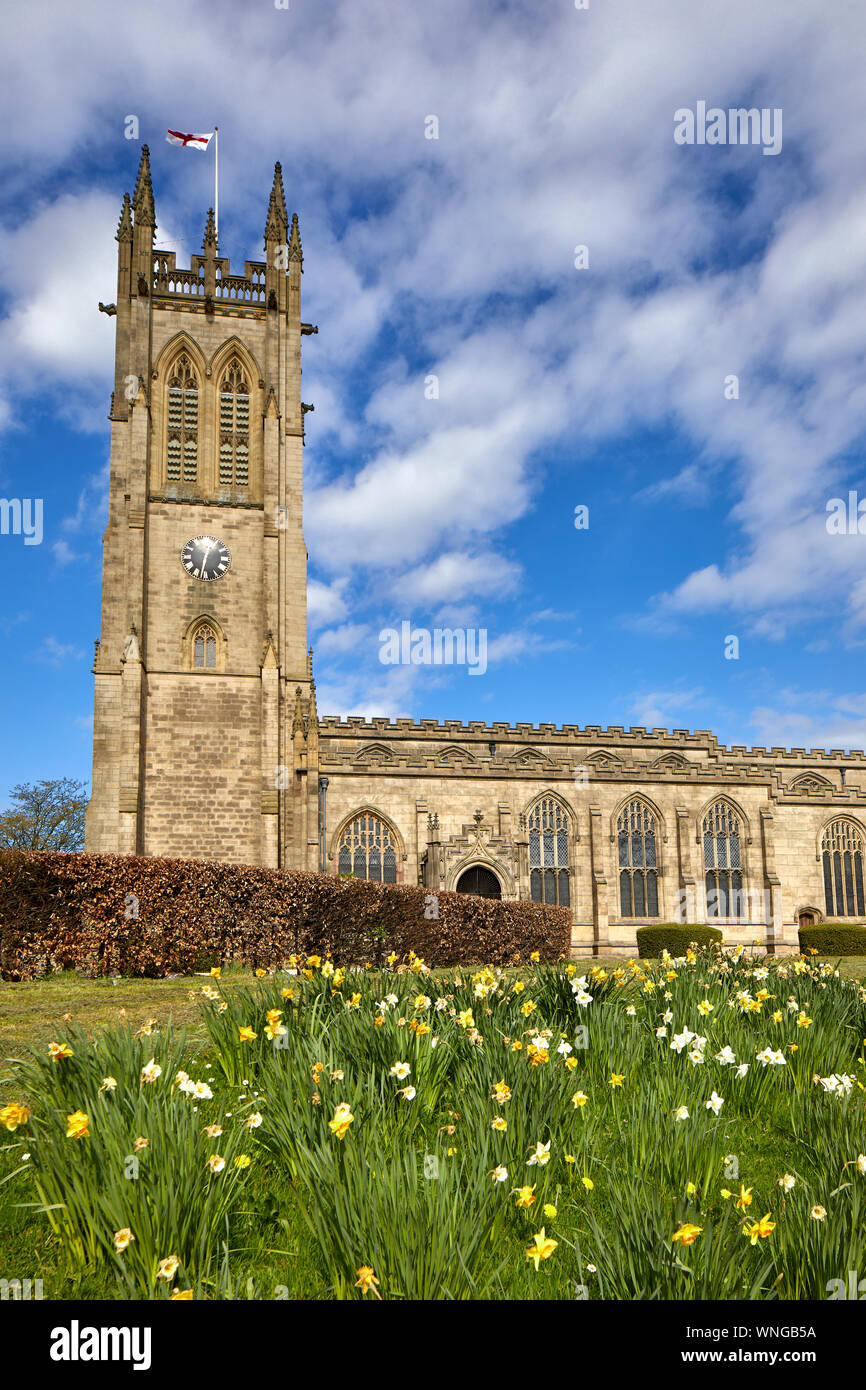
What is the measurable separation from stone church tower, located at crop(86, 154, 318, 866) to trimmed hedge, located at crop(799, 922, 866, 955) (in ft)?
45.5

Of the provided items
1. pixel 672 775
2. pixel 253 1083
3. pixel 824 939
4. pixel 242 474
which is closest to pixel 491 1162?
pixel 253 1083

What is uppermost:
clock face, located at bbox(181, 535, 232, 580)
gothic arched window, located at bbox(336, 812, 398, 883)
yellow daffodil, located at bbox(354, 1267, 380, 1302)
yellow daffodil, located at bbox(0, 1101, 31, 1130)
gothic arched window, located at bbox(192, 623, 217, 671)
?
clock face, located at bbox(181, 535, 232, 580)

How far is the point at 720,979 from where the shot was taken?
22.7 feet

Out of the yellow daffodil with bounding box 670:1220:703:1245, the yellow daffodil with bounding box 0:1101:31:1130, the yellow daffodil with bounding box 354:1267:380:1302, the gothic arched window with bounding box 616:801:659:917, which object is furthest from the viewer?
the gothic arched window with bounding box 616:801:659:917

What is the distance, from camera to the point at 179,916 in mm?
11109

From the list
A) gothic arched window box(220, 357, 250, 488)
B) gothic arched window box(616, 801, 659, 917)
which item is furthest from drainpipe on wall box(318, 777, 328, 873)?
gothic arched window box(220, 357, 250, 488)

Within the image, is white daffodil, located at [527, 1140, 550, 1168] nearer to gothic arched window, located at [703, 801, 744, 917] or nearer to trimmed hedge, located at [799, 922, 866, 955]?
trimmed hedge, located at [799, 922, 866, 955]

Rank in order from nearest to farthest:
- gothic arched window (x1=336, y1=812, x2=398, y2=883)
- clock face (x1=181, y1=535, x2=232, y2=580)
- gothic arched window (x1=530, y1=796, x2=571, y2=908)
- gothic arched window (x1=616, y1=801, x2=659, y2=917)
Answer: gothic arched window (x1=336, y1=812, x2=398, y2=883) → gothic arched window (x1=530, y1=796, x2=571, y2=908) → gothic arched window (x1=616, y1=801, x2=659, y2=917) → clock face (x1=181, y1=535, x2=232, y2=580)

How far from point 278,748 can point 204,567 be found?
7.06 meters

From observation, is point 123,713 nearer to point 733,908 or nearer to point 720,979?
point 733,908

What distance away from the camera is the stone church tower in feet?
91.9

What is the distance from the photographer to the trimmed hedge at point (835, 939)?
74.3 feet

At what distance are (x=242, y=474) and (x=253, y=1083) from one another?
29747 millimetres

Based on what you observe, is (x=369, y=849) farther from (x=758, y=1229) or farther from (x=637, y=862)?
(x=758, y=1229)
